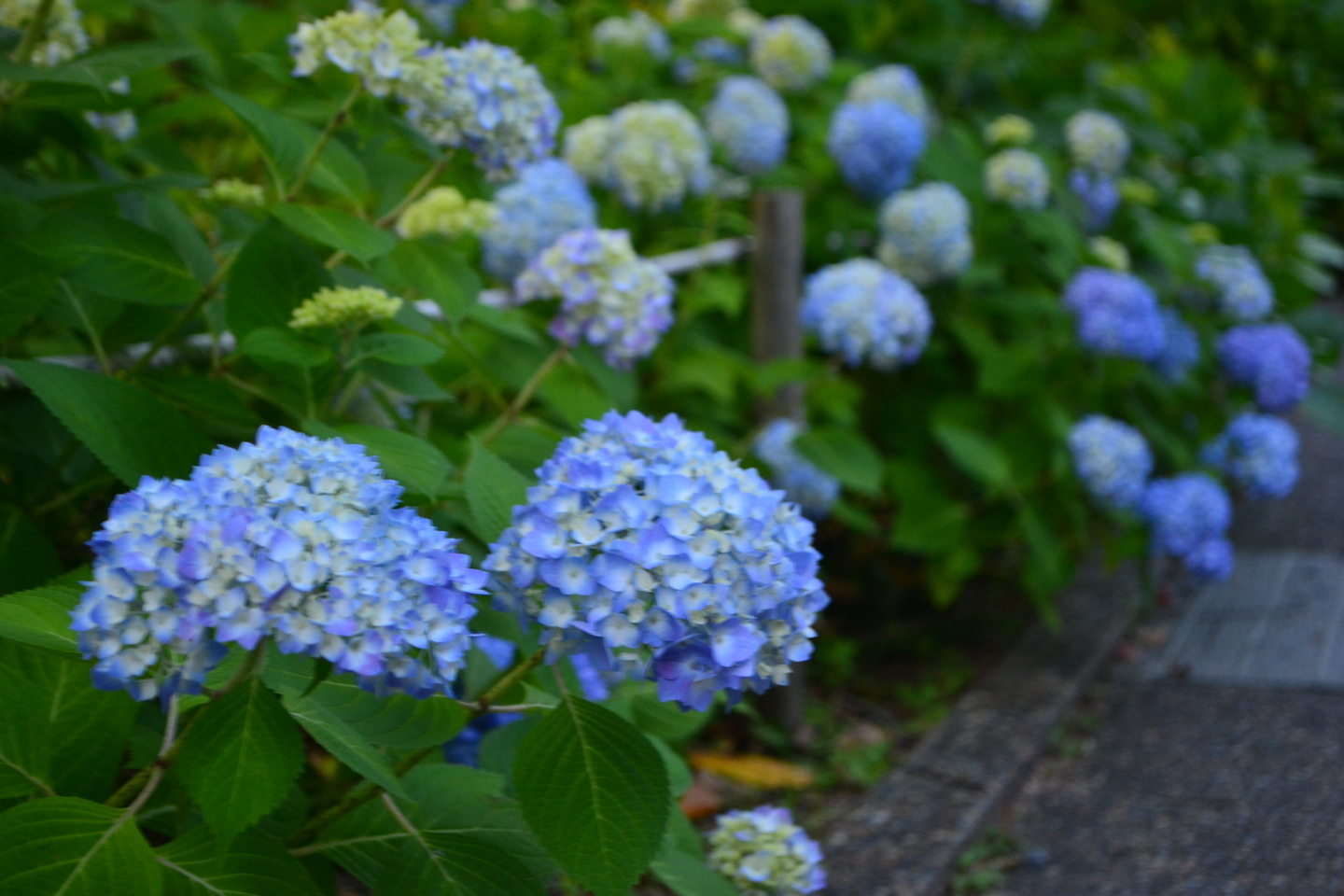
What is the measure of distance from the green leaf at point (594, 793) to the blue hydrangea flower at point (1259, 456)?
2.51 m

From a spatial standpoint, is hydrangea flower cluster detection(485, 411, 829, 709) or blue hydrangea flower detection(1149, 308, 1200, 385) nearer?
hydrangea flower cluster detection(485, 411, 829, 709)

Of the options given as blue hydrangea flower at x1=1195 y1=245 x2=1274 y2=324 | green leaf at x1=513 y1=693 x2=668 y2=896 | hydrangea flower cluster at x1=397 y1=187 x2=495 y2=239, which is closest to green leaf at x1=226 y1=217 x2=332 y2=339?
hydrangea flower cluster at x1=397 y1=187 x2=495 y2=239

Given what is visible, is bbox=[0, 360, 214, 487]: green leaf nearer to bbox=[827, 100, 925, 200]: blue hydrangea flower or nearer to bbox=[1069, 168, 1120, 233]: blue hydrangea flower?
bbox=[827, 100, 925, 200]: blue hydrangea flower

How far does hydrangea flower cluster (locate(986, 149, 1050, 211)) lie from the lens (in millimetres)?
3104

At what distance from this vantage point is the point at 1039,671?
116 inches

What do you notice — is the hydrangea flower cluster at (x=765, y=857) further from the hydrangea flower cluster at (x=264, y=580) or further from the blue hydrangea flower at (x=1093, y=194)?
the blue hydrangea flower at (x=1093, y=194)

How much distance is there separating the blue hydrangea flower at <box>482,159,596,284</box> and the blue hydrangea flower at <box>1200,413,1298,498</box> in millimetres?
1861

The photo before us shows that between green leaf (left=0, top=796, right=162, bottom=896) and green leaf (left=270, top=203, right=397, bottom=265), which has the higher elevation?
green leaf (left=270, top=203, right=397, bottom=265)

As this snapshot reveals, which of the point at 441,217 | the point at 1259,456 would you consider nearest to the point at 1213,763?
the point at 1259,456

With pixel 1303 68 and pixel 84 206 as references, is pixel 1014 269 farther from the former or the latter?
A: pixel 1303 68

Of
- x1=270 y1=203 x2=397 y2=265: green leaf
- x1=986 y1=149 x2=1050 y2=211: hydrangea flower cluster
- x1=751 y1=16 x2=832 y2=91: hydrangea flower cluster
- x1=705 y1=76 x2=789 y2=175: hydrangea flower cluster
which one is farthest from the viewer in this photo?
x1=751 y1=16 x2=832 y2=91: hydrangea flower cluster

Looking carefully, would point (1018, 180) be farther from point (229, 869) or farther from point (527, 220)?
point (229, 869)

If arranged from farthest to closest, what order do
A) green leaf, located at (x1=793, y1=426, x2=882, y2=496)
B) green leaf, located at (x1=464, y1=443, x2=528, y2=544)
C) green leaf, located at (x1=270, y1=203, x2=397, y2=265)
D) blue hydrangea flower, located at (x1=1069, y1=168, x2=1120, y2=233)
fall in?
blue hydrangea flower, located at (x1=1069, y1=168, x2=1120, y2=233) < green leaf, located at (x1=793, y1=426, x2=882, y2=496) < green leaf, located at (x1=270, y1=203, x2=397, y2=265) < green leaf, located at (x1=464, y1=443, x2=528, y2=544)

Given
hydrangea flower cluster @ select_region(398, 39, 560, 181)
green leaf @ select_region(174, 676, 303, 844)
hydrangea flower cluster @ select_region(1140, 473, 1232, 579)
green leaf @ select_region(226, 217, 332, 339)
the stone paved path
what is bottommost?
the stone paved path
